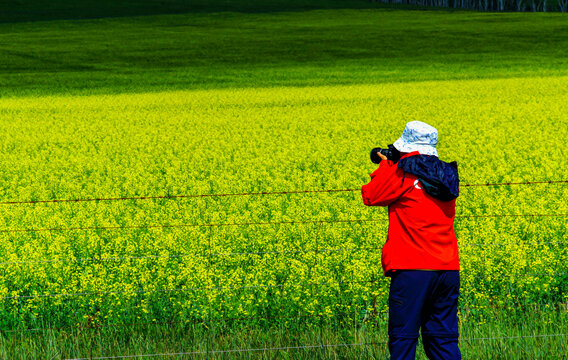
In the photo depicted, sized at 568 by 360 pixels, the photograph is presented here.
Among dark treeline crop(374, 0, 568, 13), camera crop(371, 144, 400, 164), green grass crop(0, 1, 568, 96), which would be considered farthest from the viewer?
dark treeline crop(374, 0, 568, 13)

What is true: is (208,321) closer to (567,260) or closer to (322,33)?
(567,260)

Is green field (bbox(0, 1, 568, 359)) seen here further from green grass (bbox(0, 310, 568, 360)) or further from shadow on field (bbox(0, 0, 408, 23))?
shadow on field (bbox(0, 0, 408, 23))

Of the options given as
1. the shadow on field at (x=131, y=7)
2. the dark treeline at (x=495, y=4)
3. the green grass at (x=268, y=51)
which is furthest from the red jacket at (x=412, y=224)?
the dark treeline at (x=495, y=4)

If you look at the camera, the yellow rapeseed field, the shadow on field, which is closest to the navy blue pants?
the camera

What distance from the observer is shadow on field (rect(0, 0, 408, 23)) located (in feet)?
271

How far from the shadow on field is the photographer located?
79.2 m

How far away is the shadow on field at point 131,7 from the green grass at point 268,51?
7.03 meters

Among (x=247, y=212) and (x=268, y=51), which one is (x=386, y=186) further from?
(x=268, y=51)

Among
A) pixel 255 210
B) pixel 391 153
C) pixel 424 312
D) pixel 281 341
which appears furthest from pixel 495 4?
pixel 424 312

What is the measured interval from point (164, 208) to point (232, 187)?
2.05 metres

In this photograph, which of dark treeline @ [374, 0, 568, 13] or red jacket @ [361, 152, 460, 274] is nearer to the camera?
red jacket @ [361, 152, 460, 274]

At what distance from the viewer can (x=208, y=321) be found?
19.2 feet

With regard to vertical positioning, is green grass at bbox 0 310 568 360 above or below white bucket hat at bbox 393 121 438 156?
below

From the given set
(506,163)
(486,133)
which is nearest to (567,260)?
(506,163)
